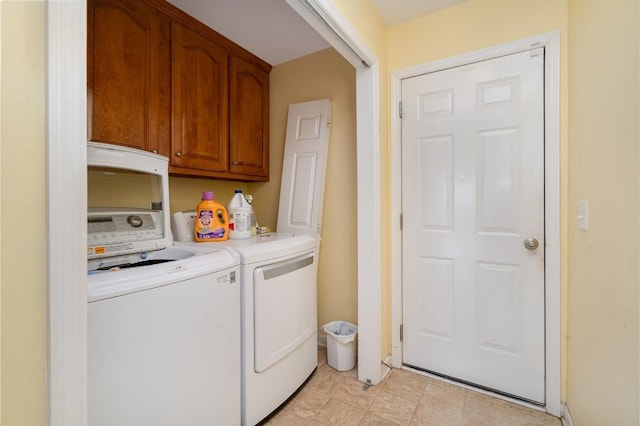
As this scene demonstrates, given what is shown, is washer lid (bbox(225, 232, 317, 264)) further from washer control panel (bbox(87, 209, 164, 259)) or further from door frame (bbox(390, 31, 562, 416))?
door frame (bbox(390, 31, 562, 416))

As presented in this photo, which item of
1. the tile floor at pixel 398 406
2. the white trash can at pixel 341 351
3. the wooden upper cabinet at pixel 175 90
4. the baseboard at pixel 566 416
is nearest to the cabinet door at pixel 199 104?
the wooden upper cabinet at pixel 175 90

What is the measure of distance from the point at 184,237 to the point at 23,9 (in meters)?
1.44

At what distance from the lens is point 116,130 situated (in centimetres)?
143

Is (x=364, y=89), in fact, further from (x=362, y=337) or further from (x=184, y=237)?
(x=362, y=337)

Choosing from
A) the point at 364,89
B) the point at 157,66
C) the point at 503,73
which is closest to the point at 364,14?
the point at 364,89

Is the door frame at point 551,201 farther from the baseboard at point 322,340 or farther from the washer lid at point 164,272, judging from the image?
the washer lid at point 164,272

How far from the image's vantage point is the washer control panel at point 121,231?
126 cm

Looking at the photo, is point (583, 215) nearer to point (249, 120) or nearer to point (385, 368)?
point (385, 368)

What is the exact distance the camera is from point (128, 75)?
1.47 metres

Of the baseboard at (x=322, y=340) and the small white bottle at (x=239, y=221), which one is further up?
the small white bottle at (x=239, y=221)

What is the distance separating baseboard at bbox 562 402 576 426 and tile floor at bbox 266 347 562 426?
3cm

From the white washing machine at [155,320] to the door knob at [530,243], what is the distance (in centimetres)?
159

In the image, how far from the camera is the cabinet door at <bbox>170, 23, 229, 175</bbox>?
5.72 ft

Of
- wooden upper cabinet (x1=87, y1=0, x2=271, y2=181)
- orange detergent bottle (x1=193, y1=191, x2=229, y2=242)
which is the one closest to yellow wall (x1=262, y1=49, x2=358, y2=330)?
wooden upper cabinet (x1=87, y1=0, x2=271, y2=181)
